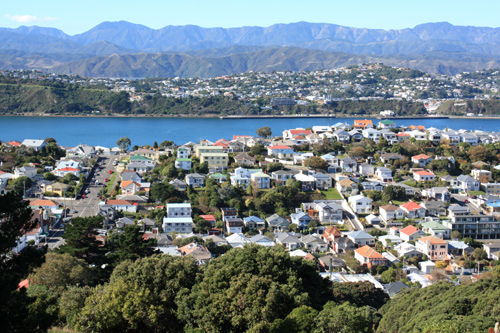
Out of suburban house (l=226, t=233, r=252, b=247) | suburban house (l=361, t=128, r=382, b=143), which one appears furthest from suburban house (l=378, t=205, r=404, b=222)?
suburban house (l=361, t=128, r=382, b=143)

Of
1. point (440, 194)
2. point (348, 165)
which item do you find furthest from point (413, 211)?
point (348, 165)

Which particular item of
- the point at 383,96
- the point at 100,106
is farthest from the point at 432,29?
the point at 100,106

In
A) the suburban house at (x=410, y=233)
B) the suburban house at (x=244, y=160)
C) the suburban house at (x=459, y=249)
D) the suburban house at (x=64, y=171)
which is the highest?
the suburban house at (x=244, y=160)

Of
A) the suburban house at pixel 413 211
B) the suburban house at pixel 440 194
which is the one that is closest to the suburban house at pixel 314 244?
the suburban house at pixel 413 211

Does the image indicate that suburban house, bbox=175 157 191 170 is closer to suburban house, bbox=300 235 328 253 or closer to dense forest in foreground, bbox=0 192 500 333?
suburban house, bbox=300 235 328 253

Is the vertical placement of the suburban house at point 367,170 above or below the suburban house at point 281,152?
below

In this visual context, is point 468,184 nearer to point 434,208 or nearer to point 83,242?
point 434,208

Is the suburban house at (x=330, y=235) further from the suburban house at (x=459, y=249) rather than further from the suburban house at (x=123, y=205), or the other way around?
the suburban house at (x=123, y=205)
